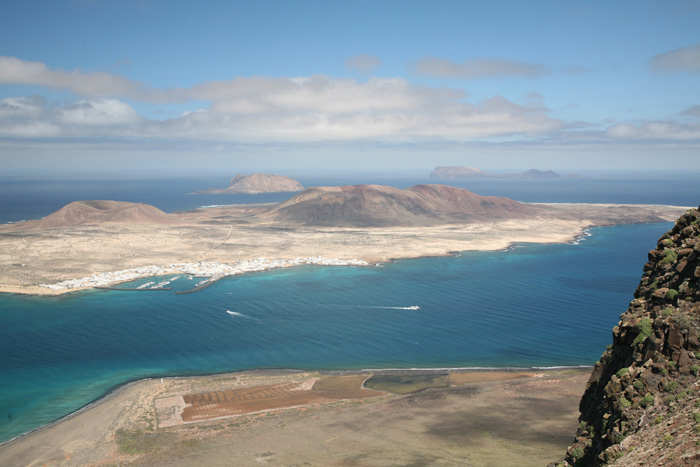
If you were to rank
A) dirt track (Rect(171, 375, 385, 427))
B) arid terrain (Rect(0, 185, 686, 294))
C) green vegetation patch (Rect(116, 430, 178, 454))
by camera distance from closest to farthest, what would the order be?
green vegetation patch (Rect(116, 430, 178, 454)) < dirt track (Rect(171, 375, 385, 427)) < arid terrain (Rect(0, 185, 686, 294))

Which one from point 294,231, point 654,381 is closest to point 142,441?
point 654,381

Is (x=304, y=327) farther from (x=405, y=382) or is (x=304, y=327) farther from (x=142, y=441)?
(x=142, y=441)

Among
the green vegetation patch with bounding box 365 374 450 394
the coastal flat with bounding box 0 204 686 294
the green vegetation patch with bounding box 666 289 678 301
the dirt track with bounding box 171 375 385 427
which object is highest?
the green vegetation patch with bounding box 666 289 678 301

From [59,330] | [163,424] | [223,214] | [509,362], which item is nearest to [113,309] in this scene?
[59,330]

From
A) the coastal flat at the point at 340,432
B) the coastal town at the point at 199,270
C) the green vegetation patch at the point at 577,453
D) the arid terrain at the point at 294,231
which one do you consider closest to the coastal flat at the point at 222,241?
the arid terrain at the point at 294,231

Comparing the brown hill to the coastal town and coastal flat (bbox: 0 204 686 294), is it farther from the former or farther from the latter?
the coastal town

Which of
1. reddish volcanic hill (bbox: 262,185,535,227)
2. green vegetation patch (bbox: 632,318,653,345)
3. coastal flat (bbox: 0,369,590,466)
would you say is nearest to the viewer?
green vegetation patch (bbox: 632,318,653,345)

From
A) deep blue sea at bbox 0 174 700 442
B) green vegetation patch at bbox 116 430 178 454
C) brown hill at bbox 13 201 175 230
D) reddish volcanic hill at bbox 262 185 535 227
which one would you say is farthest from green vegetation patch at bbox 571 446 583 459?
brown hill at bbox 13 201 175 230
